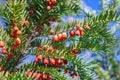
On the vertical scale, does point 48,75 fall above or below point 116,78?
above

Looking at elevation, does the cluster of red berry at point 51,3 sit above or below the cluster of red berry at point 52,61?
above

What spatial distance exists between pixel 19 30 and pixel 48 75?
0.45 m

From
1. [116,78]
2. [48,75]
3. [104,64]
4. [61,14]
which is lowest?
[116,78]

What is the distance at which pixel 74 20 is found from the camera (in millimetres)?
3045

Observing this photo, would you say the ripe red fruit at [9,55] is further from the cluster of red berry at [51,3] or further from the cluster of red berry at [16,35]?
the cluster of red berry at [51,3]

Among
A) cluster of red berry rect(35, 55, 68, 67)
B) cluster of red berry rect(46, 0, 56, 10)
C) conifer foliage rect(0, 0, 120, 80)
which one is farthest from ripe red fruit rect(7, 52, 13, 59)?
cluster of red berry rect(46, 0, 56, 10)

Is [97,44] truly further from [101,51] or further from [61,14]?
[61,14]

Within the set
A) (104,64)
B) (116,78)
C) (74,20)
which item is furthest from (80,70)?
(116,78)

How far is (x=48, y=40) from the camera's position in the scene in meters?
3.03

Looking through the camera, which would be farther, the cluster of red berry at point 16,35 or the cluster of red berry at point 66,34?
the cluster of red berry at point 66,34

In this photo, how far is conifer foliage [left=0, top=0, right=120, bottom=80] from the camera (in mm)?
2764

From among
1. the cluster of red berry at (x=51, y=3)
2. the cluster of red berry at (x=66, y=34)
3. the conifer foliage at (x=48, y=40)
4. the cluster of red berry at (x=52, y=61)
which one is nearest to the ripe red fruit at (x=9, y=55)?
the conifer foliage at (x=48, y=40)

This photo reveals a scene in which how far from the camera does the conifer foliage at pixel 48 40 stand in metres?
2.76

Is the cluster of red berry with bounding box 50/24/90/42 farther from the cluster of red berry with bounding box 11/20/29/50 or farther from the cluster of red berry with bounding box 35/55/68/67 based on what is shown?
the cluster of red berry with bounding box 11/20/29/50
